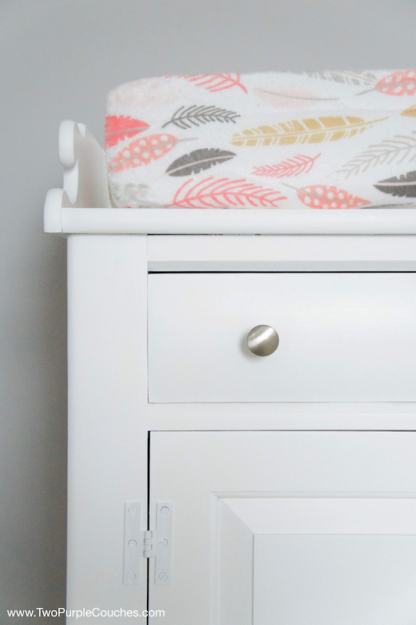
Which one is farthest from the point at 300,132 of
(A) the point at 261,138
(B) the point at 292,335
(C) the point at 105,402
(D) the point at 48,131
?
(D) the point at 48,131

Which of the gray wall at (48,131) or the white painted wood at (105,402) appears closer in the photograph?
the white painted wood at (105,402)

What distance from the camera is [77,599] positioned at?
43cm

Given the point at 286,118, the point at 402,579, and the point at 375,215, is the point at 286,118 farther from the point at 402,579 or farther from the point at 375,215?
the point at 402,579

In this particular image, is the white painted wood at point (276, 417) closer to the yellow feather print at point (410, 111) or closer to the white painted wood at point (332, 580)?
the white painted wood at point (332, 580)

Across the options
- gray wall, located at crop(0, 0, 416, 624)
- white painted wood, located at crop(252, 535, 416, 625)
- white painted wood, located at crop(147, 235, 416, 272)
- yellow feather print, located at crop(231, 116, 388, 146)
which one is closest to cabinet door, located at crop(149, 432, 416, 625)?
white painted wood, located at crop(252, 535, 416, 625)

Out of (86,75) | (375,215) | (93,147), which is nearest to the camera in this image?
(375,215)

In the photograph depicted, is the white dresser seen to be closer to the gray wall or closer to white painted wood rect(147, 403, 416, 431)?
white painted wood rect(147, 403, 416, 431)

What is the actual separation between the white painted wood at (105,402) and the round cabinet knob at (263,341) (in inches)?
4.3

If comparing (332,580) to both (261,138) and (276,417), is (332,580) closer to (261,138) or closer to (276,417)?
(276,417)

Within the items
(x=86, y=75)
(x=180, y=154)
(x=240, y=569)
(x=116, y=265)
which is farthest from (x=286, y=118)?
(x=86, y=75)

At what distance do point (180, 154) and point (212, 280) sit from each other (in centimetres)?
Answer: 13

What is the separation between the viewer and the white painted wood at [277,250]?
44 centimetres

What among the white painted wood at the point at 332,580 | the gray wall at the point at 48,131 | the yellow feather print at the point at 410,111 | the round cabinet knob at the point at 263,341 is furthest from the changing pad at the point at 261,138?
the gray wall at the point at 48,131

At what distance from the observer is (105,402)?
43 centimetres
